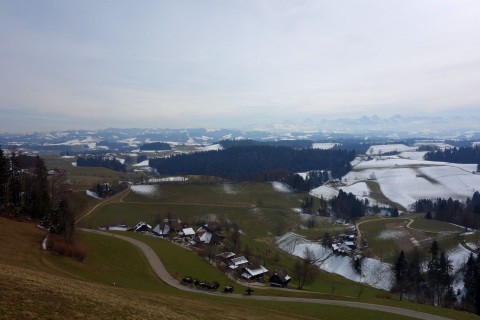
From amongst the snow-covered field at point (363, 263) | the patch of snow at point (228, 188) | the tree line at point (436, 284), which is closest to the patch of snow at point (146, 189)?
the patch of snow at point (228, 188)

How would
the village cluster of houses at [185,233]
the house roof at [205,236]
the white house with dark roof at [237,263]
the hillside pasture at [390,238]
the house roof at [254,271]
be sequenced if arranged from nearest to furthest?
the house roof at [254,271] → the white house with dark roof at [237,263] → the village cluster of houses at [185,233] → the house roof at [205,236] → the hillside pasture at [390,238]

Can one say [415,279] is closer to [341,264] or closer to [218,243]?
[341,264]

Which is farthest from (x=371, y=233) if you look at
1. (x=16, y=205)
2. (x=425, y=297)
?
(x=16, y=205)

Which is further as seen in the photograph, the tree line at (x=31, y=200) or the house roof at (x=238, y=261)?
the house roof at (x=238, y=261)

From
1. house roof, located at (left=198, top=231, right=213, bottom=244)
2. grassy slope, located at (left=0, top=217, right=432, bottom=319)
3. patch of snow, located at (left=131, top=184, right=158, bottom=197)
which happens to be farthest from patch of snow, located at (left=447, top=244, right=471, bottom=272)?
patch of snow, located at (left=131, top=184, right=158, bottom=197)

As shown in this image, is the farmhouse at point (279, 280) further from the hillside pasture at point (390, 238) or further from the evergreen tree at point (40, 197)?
the evergreen tree at point (40, 197)

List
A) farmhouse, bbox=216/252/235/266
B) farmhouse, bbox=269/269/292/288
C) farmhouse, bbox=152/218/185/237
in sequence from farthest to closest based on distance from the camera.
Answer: farmhouse, bbox=152/218/185/237
farmhouse, bbox=216/252/235/266
farmhouse, bbox=269/269/292/288

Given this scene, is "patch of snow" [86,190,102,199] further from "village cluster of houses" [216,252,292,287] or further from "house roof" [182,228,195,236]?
"village cluster of houses" [216,252,292,287]

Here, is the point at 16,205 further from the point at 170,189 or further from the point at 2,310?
the point at 170,189

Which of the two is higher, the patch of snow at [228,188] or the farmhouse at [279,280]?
the farmhouse at [279,280]
